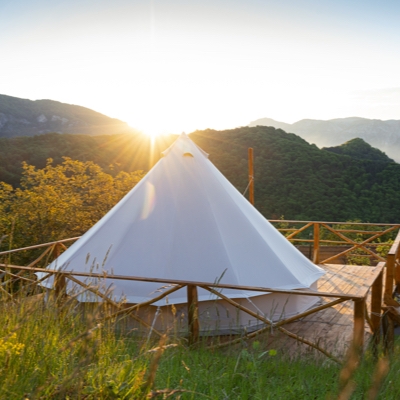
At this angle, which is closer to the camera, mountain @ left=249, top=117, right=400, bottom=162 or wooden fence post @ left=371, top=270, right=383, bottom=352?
wooden fence post @ left=371, top=270, right=383, bottom=352

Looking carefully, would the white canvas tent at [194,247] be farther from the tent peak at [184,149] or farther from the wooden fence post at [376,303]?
the wooden fence post at [376,303]

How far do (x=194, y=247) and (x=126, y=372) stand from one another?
2871 millimetres

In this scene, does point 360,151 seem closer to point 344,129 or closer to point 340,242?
point 340,242

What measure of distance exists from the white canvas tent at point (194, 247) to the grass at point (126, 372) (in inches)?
61.8

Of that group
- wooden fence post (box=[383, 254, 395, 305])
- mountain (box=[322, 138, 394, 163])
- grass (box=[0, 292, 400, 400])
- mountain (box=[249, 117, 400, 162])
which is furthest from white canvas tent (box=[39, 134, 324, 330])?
mountain (box=[249, 117, 400, 162])

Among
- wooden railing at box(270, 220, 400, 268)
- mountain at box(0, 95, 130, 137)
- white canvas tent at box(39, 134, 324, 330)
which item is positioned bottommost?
wooden railing at box(270, 220, 400, 268)

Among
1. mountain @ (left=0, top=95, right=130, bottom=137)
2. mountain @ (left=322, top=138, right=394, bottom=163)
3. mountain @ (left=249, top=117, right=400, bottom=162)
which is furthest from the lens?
mountain @ (left=249, top=117, right=400, bottom=162)

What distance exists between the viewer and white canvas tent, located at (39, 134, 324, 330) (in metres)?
4.62

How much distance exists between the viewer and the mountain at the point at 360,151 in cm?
3122

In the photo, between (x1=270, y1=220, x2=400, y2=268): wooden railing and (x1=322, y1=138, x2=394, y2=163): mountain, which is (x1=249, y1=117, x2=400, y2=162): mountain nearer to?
(x1=322, y1=138, x2=394, y2=163): mountain

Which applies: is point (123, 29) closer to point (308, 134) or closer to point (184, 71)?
point (184, 71)

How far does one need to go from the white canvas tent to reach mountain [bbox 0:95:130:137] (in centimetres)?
3356

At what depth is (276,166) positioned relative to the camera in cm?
2645

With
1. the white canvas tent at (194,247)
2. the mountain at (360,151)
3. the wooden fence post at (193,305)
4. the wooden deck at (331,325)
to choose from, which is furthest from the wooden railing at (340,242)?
the mountain at (360,151)
